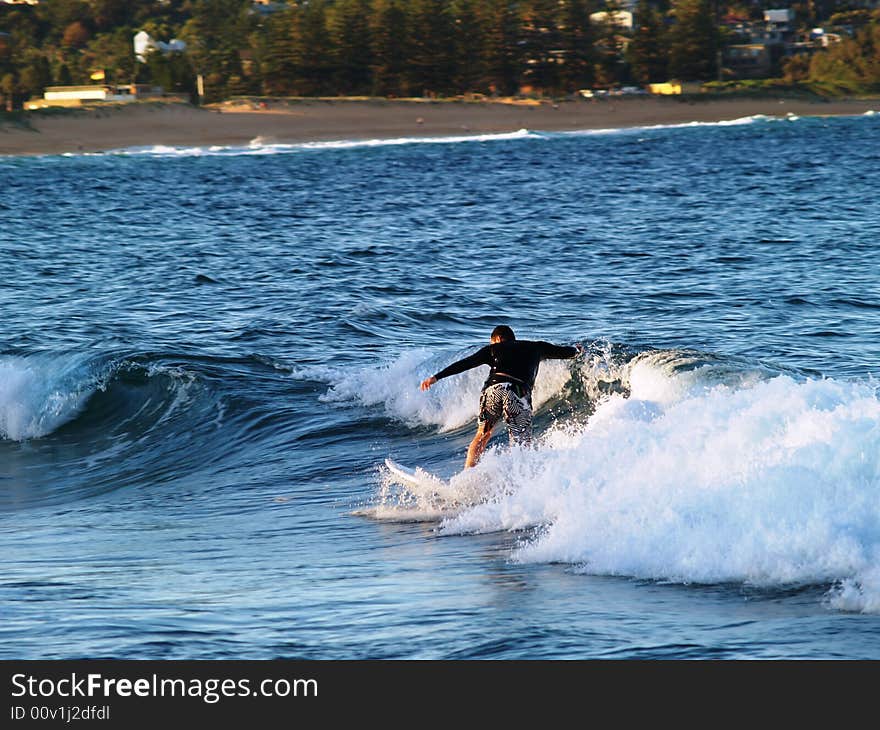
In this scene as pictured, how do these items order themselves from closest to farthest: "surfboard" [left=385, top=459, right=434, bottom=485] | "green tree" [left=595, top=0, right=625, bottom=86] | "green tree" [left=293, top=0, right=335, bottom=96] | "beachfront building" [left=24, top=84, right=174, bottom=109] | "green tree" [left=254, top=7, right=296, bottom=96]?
"surfboard" [left=385, top=459, right=434, bottom=485] → "beachfront building" [left=24, top=84, right=174, bottom=109] → "green tree" [left=254, top=7, right=296, bottom=96] → "green tree" [left=293, top=0, right=335, bottom=96] → "green tree" [left=595, top=0, right=625, bottom=86]

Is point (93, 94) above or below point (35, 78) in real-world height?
below

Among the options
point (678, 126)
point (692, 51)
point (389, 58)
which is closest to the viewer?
point (678, 126)

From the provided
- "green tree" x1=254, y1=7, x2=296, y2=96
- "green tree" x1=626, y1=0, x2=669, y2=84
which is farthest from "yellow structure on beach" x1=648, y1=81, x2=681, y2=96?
"green tree" x1=254, y1=7, x2=296, y2=96

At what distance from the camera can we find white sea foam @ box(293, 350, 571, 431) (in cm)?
1557

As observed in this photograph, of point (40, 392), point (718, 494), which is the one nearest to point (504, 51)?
point (40, 392)

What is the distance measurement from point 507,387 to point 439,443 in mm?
2781

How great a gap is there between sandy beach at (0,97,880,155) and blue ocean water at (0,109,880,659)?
228 ft

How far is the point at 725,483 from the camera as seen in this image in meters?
9.66

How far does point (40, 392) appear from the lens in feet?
57.1

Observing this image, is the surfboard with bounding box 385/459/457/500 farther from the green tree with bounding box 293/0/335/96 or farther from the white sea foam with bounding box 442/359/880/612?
the green tree with bounding box 293/0/335/96

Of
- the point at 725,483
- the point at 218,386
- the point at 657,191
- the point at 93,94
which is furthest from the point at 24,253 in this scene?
the point at 93,94

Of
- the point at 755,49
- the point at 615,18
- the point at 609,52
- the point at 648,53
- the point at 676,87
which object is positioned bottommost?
the point at 676,87

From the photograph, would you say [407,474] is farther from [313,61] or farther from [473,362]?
[313,61]
